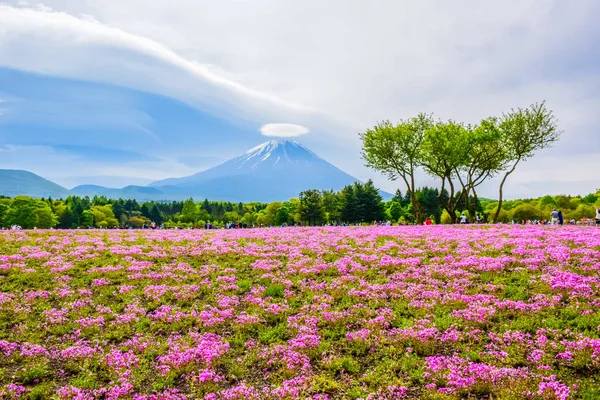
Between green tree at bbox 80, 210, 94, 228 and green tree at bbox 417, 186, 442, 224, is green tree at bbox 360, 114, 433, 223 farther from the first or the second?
green tree at bbox 80, 210, 94, 228

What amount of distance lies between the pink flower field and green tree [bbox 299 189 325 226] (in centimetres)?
8833

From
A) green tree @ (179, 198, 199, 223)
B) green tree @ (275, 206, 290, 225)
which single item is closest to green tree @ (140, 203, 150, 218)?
green tree @ (179, 198, 199, 223)

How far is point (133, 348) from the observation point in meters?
11.5

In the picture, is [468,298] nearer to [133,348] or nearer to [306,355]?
[306,355]

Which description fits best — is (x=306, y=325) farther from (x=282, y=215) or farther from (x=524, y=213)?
(x=282, y=215)

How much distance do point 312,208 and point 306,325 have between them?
316 feet

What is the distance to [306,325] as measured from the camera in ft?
41.4

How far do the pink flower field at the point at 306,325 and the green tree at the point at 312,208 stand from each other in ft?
290

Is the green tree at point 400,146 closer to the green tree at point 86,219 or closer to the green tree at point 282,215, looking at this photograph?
the green tree at point 282,215

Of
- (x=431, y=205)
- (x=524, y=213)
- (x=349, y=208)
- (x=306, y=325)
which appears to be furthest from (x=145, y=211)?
(x=306, y=325)

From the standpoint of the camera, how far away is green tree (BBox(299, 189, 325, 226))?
109125mm

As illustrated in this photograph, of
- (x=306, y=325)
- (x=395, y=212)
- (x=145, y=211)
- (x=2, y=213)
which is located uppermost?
(x=145, y=211)

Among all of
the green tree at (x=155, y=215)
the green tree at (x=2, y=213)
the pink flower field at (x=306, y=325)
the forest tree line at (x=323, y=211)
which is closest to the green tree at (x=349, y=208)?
the forest tree line at (x=323, y=211)

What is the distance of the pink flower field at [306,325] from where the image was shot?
9438mm
